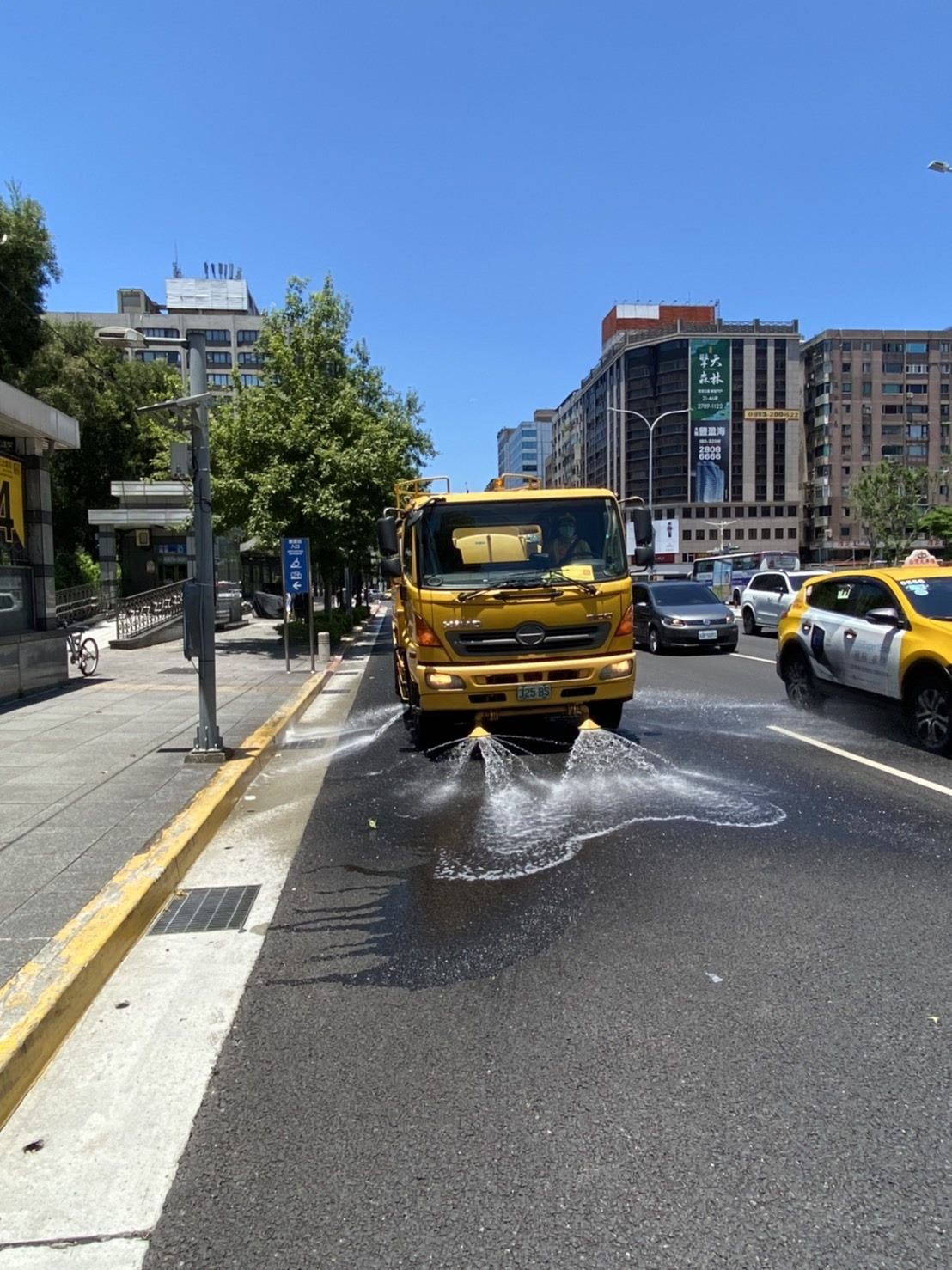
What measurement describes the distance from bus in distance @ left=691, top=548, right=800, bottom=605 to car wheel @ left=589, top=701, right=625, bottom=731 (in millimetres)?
34680

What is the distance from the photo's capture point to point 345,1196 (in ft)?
8.59

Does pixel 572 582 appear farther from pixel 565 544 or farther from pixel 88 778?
pixel 88 778

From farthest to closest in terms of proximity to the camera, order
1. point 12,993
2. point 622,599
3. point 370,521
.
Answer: point 370,521 < point 622,599 < point 12,993

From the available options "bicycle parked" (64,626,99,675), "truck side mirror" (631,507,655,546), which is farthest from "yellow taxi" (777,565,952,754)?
"bicycle parked" (64,626,99,675)

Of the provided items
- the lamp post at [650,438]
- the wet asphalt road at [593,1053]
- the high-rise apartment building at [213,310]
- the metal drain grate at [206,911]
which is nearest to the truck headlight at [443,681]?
the wet asphalt road at [593,1053]

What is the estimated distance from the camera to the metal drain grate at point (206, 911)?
480cm

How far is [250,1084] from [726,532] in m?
129

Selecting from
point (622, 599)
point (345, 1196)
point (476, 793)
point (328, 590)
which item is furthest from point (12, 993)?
point (328, 590)

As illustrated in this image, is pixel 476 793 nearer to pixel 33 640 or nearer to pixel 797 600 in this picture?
pixel 797 600

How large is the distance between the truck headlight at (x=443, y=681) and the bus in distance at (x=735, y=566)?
36203mm

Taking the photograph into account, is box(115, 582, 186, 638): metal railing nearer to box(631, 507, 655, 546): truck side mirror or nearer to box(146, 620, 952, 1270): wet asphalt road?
box(631, 507, 655, 546): truck side mirror

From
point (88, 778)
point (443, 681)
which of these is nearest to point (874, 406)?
point (443, 681)

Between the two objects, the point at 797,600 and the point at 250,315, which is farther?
the point at 250,315

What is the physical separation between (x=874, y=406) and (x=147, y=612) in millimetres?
115145
